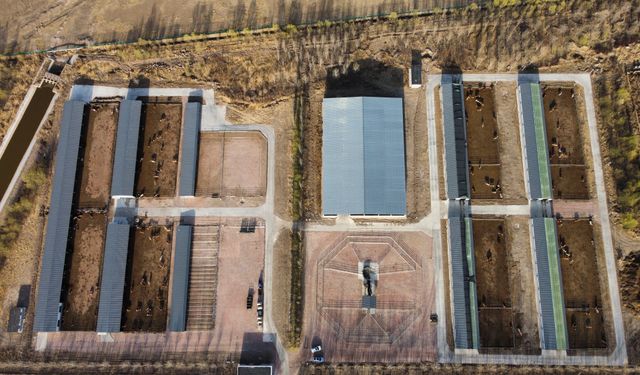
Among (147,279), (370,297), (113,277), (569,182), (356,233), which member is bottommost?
(370,297)

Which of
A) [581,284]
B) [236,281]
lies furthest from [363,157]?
[581,284]

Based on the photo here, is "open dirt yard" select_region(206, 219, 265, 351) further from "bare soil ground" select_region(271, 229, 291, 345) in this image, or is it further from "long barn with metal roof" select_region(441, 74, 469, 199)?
"long barn with metal roof" select_region(441, 74, 469, 199)

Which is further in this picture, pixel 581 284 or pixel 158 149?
pixel 158 149

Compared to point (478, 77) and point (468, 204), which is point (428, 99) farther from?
point (468, 204)

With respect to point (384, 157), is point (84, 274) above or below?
below

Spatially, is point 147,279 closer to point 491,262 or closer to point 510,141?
point 491,262

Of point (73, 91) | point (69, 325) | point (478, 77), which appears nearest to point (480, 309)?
point (478, 77)

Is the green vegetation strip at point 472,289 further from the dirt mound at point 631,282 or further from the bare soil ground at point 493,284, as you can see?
the dirt mound at point 631,282

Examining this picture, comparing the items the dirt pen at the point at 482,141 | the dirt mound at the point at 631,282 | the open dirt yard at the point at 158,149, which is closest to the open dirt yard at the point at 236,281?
the open dirt yard at the point at 158,149
